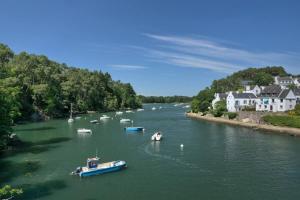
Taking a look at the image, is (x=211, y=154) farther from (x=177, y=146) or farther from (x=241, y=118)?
(x=241, y=118)

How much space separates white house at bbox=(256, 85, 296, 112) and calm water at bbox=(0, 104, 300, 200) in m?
30.6

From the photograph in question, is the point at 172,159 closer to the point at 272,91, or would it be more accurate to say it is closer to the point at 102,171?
the point at 102,171

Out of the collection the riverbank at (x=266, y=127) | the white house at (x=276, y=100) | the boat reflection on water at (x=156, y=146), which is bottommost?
the boat reflection on water at (x=156, y=146)

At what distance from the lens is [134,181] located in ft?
116

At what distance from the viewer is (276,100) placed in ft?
311

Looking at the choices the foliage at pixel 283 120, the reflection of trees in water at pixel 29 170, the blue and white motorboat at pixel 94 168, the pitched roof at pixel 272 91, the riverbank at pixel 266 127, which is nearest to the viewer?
the reflection of trees in water at pixel 29 170

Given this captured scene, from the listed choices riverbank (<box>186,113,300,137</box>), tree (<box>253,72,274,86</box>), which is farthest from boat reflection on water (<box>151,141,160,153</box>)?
tree (<box>253,72,274,86</box>)

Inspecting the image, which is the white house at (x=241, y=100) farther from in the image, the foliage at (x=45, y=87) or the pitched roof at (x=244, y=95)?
the foliage at (x=45, y=87)

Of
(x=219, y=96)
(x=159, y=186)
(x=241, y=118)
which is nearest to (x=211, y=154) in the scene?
(x=159, y=186)

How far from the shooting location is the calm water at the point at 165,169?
31780mm

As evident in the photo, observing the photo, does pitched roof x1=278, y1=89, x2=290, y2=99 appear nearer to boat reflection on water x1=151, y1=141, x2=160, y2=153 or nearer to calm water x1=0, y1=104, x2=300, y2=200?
calm water x1=0, y1=104, x2=300, y2=200

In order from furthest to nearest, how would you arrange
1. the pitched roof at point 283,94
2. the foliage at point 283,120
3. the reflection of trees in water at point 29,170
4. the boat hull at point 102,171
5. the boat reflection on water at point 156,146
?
the pitched roof at point 283,94 → the foliage at point 283,120 → the boat reflection on water at point 156,146 → the boat hull at point 102,171 → the reflection of trees in water at point 29,170

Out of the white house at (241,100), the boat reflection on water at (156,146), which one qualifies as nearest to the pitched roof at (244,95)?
the white house at (241,100)

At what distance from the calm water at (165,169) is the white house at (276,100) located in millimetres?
30606
